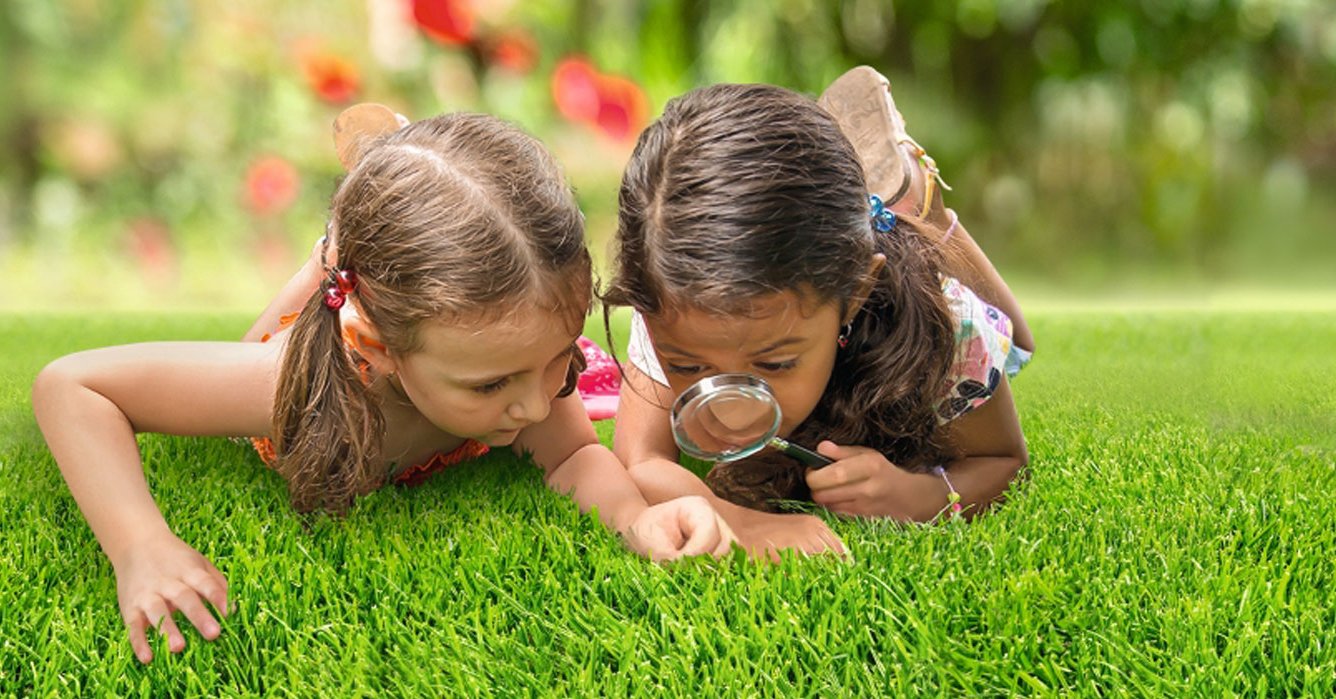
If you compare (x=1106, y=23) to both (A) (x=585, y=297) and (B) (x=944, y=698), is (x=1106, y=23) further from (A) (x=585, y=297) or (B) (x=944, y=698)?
(B) (x=944, y=698)

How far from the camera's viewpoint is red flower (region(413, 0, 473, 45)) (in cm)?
675

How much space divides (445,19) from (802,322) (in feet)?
17.1

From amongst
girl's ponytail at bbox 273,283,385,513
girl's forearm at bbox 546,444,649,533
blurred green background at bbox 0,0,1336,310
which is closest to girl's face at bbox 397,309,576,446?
girl's ponytail at bbox 273,283,385,513

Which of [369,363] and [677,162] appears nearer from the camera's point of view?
[677,162]

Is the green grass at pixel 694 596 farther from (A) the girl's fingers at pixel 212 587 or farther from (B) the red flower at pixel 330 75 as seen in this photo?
(B) the red flower at pixel 330 75

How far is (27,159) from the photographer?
6746 mm

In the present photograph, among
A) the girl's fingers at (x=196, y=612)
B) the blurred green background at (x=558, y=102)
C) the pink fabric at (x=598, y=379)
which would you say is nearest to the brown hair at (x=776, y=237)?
the girl's fingers at (x=196, y=612)

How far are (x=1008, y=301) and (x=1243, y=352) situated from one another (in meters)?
1.33

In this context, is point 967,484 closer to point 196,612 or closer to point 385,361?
point 385,361

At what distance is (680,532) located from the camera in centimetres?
202

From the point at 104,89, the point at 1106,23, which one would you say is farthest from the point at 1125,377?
the point at 104,89

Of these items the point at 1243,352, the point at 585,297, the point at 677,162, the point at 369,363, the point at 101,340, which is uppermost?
the point at 677,162

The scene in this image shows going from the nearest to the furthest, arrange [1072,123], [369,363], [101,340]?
[369,363] < [101,340] < [1072,123]

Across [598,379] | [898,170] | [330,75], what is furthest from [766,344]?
[330,75]
